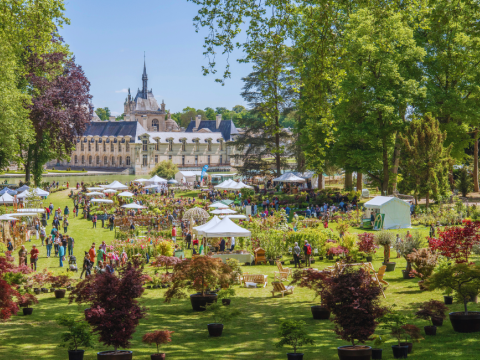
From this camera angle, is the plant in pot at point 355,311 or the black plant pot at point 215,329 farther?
the black plant pot at point 215,329

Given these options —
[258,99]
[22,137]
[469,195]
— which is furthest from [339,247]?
[258,99]

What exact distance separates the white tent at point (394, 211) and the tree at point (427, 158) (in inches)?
147

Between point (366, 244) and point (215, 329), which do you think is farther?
point (366, 244)

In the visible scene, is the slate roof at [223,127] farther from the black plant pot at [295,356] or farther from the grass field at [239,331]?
the black plant pot at [295,356]

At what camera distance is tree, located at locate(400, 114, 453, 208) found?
107ft

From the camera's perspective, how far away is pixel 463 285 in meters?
11.7

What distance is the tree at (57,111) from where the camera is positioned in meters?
46.1

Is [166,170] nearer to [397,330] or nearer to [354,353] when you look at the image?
[397,330]

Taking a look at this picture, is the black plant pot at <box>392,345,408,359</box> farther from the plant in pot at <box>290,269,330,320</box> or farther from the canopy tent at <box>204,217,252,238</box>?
the canopy tent at <box>204,217,252,238</box>

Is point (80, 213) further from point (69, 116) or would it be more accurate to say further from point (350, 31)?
point (350, 31)

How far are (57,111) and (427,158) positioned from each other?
1221 inches

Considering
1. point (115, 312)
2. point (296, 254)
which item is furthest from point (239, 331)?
point (296, 254)

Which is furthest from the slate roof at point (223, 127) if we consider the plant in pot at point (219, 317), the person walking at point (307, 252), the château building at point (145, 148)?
the plant in pot at point (219, 317)

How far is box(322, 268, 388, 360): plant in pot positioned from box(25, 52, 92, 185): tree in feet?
132
